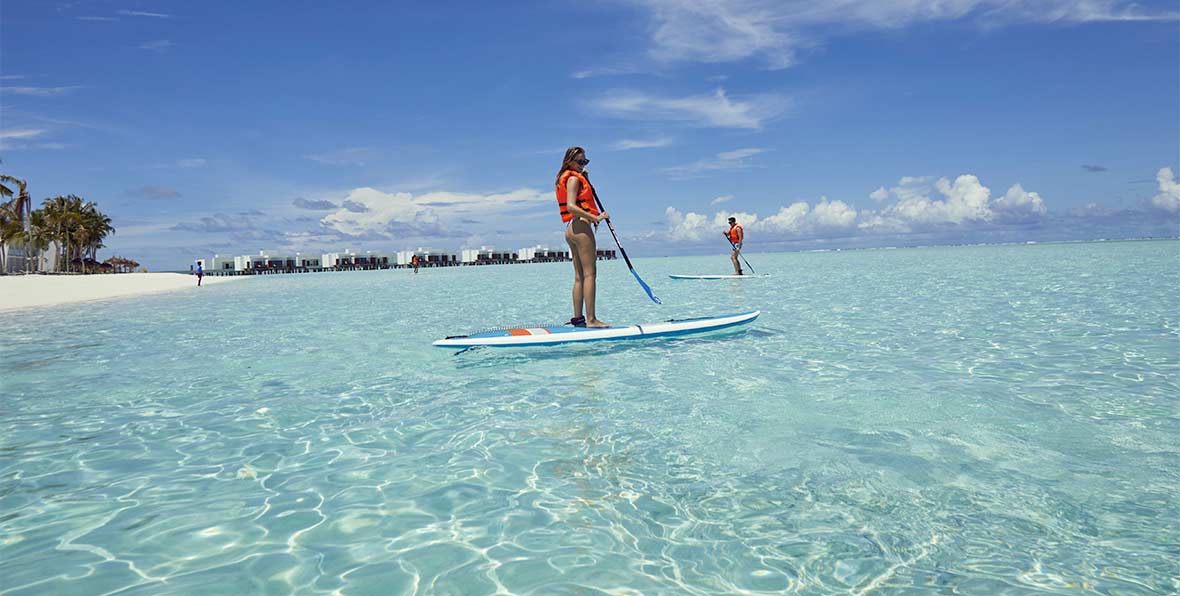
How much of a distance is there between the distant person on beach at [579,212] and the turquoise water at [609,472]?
49.6 inches

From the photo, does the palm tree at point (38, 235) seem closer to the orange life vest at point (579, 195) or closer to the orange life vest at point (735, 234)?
the orange life vest at point (735, 234)

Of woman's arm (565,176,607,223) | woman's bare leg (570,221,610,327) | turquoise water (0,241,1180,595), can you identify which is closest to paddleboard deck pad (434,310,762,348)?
turquoise water (0,241,1180,595)

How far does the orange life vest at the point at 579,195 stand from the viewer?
8.98 metres

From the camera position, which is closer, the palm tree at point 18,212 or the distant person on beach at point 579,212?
the distant person on beach at point 579,212

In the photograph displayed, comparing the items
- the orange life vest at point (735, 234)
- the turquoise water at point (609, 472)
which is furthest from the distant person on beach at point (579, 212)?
the orange life vest at point (735, 234)

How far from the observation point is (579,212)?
29.1 ft

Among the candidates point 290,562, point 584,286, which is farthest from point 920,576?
point 584,286

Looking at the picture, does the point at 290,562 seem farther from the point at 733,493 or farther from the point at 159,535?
the point at 733,493

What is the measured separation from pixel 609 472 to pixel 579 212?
16.9 ft

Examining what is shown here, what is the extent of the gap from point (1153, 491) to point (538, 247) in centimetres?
14128

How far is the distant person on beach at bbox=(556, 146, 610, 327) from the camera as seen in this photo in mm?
8922

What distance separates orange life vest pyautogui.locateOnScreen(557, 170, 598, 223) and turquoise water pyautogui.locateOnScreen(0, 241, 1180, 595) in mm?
2012

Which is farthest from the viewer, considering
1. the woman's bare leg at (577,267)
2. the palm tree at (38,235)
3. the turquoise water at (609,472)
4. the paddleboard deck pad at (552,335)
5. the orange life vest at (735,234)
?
the palm tree at (38,235)

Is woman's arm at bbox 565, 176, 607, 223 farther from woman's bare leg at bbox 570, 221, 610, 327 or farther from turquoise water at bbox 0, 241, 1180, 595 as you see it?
turquoise water at bbox 0, 241, 1180, 595
